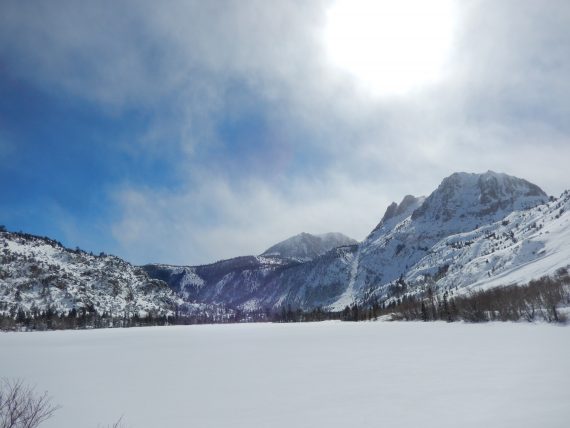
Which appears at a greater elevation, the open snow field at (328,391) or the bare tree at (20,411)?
the bare tree at (20,411)

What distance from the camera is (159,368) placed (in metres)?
43.1

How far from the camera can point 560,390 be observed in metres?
23.2

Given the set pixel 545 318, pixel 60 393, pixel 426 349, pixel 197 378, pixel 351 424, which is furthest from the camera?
pixel 545 318

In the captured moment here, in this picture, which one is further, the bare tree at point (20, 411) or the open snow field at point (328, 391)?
the open snow field at point (328, 391)

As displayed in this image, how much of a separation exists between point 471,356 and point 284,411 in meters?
29.1

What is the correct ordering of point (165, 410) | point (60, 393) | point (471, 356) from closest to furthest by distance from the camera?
point (165, 410)
point (60, 393)
point (471, 356)

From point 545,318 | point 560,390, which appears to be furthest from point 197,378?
point 545,318

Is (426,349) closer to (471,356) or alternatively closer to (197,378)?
(471,356)

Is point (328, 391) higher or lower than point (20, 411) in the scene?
lower

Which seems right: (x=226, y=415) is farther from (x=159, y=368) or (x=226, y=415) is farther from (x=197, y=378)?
(x=159, y=368)

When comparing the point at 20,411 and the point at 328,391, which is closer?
the point at 20,411

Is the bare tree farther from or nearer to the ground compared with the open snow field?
farther from the ground

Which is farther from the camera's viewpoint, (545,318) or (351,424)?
(545,318)

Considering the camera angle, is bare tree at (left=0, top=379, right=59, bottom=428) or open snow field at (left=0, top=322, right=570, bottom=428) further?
open snow field at (left=0, top=322, right=570, bottom=428)
